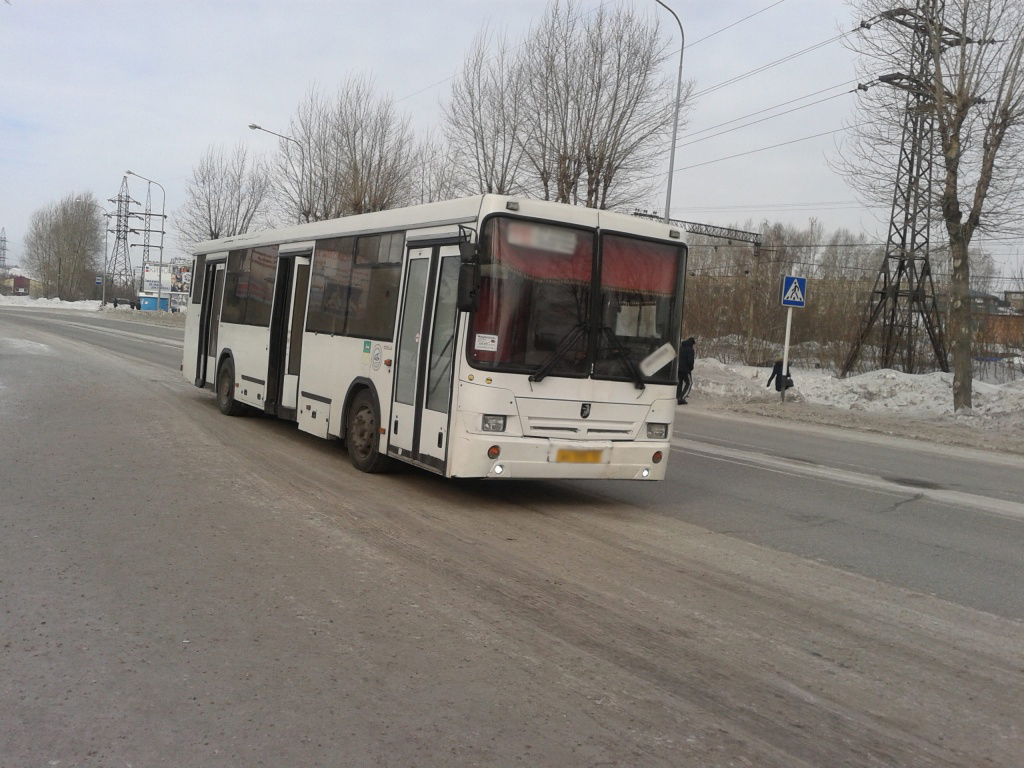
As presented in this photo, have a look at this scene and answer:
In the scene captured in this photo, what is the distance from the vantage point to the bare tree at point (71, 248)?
11269 cm

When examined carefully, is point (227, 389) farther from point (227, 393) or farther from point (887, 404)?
point (887, 404)

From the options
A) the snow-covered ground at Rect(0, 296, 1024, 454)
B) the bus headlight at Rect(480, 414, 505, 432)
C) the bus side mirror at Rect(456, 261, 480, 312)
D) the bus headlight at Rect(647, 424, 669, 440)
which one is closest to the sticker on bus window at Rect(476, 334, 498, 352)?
the bus side mirror at Rect(456, 261, 480, 312)

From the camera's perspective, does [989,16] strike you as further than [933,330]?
No

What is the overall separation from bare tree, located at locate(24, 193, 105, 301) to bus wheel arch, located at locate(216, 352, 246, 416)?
4301 inches

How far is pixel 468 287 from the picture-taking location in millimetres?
8023

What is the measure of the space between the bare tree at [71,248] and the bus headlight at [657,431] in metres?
117

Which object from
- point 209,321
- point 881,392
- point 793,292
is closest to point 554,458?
point 209,321

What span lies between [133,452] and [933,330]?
31.3 metres

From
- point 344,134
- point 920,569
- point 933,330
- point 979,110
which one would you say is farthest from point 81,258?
point 920,569

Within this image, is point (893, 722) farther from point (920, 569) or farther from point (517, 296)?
point (517, 296)

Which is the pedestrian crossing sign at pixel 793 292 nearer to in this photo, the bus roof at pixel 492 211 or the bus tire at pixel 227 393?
the bus tire at pixel 227 393

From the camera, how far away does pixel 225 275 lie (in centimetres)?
1509

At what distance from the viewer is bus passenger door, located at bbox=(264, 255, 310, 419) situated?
39.6ft

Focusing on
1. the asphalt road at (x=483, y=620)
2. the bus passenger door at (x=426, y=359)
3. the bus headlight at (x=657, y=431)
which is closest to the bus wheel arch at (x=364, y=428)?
the asphalt road at (x=483, y=620)
